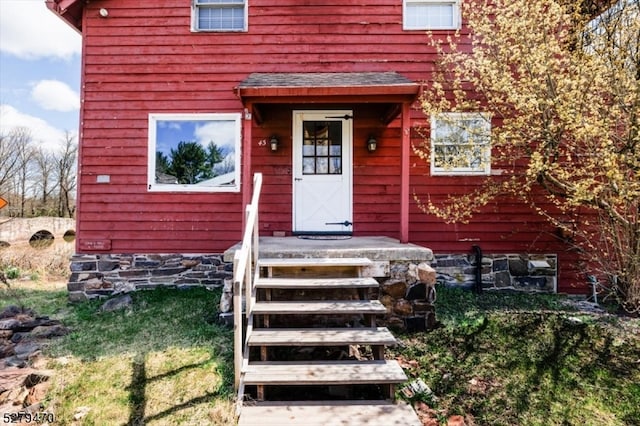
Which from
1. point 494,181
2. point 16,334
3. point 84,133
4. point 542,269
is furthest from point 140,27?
point 542,269

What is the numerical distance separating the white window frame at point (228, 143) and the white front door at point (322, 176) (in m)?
0.90

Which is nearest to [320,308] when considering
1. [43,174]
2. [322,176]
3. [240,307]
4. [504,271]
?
[240,307]

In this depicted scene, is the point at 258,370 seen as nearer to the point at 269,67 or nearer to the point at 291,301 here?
the point at 291,301

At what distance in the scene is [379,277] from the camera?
12.9 ft

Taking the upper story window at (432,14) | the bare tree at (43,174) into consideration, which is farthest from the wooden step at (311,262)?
the bare tree at (43,174)

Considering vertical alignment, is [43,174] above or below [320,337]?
above

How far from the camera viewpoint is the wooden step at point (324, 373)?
2.61m

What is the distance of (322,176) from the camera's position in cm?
573

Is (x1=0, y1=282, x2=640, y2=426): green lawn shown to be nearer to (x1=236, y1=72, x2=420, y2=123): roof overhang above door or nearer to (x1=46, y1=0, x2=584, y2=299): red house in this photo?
(x1=46, y1=0, x2=584, y2=299): red house

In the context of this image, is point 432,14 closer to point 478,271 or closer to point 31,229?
point 478,271

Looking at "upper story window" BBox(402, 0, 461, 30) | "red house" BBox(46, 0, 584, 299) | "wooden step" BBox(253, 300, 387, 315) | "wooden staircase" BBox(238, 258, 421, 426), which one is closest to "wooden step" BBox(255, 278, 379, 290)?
"wooden staircase" BBox(238, 258, 421, 426)

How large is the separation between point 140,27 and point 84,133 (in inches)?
73.1

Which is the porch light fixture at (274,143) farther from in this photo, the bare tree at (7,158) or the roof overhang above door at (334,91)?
the bare tree at (7,158)

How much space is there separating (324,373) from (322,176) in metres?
3.49
